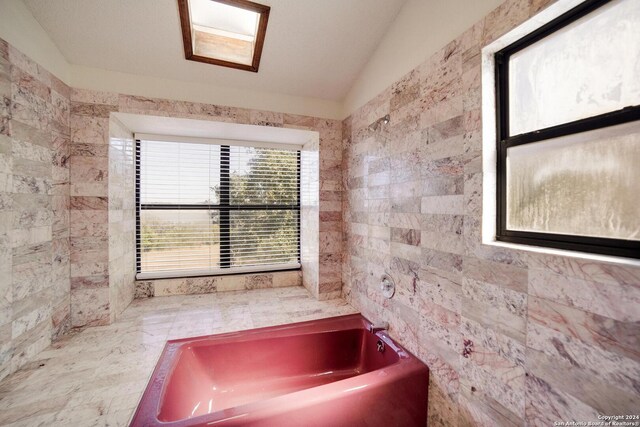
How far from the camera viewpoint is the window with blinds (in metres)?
2.42

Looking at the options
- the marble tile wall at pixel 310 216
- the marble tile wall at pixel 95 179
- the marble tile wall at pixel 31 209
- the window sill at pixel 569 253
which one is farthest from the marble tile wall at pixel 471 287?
the marble tile wall at pixel 31 209

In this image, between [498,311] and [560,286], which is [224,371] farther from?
[560,286]

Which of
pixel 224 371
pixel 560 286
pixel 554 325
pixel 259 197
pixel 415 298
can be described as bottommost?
pixel 224 371

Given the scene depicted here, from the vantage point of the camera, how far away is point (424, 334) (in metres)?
1.41

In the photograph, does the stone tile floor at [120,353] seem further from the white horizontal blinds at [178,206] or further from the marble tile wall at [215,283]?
Answer: the white horizontal blinds at [178,206]

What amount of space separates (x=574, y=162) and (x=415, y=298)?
96cm

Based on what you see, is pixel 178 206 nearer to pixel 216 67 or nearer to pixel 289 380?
pixel 216 67

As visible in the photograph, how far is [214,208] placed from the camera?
259 cm

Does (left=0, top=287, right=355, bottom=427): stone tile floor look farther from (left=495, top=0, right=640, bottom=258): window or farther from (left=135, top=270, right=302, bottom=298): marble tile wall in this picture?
(left=495, top=0, right=640, bottom=258): window

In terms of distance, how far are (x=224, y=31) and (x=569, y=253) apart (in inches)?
93.2

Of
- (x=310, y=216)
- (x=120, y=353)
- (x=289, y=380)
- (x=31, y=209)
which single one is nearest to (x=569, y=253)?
(x=289, y=380)

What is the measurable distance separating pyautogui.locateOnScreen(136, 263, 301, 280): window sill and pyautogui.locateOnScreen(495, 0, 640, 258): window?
2113mm

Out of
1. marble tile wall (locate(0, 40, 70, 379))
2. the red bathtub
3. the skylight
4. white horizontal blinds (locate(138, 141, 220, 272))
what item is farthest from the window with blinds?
the red bathtub

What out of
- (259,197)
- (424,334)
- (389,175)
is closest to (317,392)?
(424,334)
